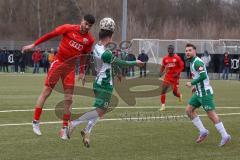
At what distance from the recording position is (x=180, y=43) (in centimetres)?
5591

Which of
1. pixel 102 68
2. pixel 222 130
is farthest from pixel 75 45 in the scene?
pixel 222 130

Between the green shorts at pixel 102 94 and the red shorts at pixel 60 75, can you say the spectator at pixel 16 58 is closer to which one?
the red shorts at pixel 60 75

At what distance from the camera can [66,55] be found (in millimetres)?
13234

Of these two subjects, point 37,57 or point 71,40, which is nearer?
point 71,40

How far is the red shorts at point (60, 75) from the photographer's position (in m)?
13.4

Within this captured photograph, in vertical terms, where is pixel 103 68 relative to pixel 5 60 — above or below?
above

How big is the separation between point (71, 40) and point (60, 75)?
2.94 feet

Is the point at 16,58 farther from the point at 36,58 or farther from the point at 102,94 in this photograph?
Result: the point at 102,94

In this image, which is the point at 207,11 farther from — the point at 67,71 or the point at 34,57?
the point at 67,71

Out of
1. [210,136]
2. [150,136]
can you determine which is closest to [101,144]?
[150,136]

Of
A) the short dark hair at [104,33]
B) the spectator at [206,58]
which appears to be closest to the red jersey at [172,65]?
the short dark hair at [104,33]

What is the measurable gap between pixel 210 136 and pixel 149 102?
30.6 feet

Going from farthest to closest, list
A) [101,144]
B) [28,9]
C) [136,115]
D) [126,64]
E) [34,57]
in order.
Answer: [28,9] < [34,57] < [136,115] < [101,144] < [126,64]

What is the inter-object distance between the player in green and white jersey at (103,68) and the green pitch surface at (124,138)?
2.01ft
